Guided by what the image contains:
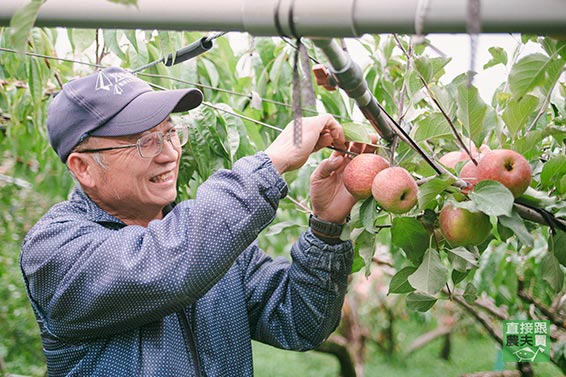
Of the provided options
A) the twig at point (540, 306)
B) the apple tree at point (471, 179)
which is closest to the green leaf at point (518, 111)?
the apple tree at point (471, 179)

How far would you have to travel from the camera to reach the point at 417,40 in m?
0.67

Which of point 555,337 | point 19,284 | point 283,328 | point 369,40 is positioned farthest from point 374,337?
point 283,328

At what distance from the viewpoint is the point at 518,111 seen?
1121 millimetres

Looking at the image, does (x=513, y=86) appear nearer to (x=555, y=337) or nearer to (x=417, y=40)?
(x=417, y=40)

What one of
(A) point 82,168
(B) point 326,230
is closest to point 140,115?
(A) point 82,168

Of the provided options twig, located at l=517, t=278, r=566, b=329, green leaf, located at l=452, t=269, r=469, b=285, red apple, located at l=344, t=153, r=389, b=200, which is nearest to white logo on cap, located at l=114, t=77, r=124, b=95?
red apple, located at l=344, t=153, r=389, b=200

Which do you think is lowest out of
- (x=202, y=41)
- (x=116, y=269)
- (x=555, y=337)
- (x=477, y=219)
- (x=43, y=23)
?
(x=555, y=337)

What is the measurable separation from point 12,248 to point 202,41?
3.40m

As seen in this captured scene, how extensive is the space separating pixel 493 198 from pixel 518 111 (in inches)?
8.2

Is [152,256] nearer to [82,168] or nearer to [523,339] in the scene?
[82,168]

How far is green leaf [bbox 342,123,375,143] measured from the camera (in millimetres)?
1245

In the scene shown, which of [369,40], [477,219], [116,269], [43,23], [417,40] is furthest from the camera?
[369,40]

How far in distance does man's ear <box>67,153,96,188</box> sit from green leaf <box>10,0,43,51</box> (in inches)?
30.1

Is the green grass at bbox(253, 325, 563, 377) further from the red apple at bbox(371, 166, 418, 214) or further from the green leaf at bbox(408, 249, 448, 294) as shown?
the red apple at bbox(371, 166, 418, 214)
